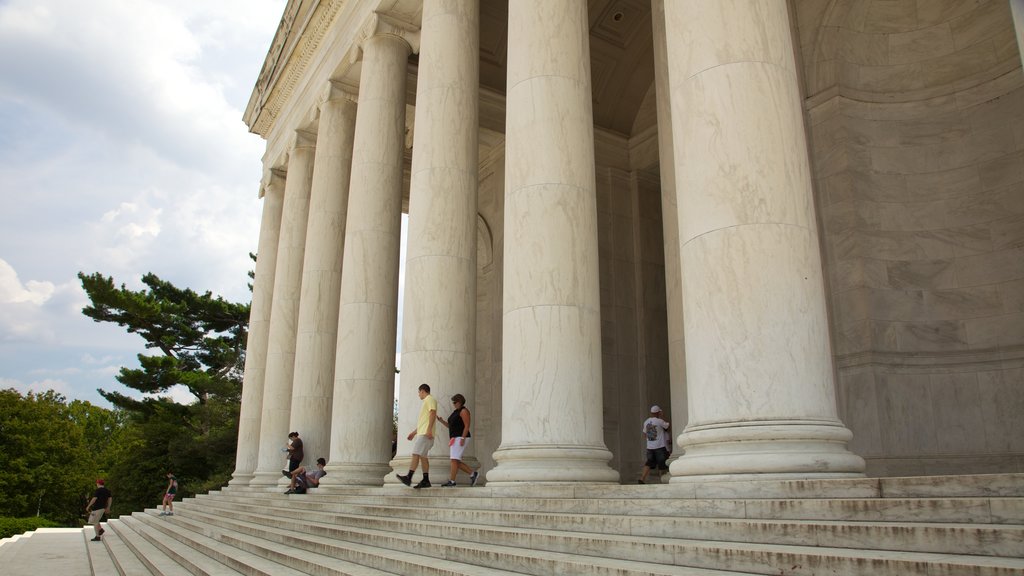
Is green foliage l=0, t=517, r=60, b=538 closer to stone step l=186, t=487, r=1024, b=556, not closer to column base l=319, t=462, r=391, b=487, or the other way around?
column base l=319, t=462, r=391, b=487

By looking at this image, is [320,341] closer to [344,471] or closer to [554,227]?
[344,471]

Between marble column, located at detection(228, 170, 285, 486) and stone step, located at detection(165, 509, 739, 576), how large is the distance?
5592cm

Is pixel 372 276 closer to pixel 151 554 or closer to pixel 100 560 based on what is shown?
pixel 151 554

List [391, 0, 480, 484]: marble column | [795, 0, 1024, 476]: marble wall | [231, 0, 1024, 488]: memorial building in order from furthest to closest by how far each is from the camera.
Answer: [391, 0, 480, 484]: marble column, [795, 0, 1024, 476]: marble wall, [231, 0, 1024, 488]: memorial building

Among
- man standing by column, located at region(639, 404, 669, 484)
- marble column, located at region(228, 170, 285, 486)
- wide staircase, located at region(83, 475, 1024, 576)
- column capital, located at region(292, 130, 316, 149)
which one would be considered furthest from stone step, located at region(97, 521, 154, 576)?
column capital, located at region(292, 130, 316, 149)

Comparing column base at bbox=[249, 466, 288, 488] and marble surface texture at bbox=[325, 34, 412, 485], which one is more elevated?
marble surface texture at bbox=[325, 34, 412, 485]

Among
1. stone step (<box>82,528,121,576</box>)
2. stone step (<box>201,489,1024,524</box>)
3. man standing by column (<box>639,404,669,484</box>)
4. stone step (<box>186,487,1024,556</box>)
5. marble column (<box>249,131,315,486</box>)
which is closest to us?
stone step (<box>186,487,1024,556</box>)

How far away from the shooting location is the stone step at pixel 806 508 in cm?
1764

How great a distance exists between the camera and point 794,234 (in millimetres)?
28969

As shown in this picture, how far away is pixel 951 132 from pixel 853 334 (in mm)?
18166

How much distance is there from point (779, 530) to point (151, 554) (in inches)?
1913

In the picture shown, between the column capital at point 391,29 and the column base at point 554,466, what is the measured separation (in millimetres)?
49968

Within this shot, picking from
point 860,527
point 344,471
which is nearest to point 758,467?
point 860,527

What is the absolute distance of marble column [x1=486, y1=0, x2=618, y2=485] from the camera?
38.2 metres
